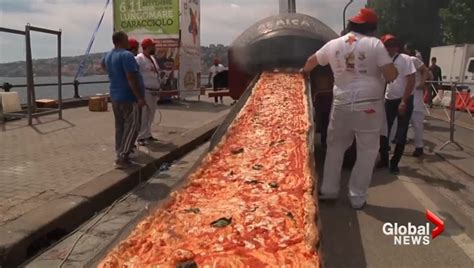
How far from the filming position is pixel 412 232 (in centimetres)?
481

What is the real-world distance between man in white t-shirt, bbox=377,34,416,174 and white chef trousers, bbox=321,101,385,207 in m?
1.68

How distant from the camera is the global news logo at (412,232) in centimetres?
459

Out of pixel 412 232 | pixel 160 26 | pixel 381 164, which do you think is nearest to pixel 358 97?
pixel 412 232

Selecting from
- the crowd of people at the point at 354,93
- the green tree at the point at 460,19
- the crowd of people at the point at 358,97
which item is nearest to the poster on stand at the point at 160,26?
the crowd of people at the point at 354,93

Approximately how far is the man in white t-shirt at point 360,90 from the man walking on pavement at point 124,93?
9.20 ft

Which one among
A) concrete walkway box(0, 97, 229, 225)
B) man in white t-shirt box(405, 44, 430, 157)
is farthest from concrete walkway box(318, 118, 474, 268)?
concrete walkway box(0, 97, 229, 225)

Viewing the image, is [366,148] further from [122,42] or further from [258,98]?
[122,42]

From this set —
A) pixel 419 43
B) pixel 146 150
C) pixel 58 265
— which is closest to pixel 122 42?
pixel 146 150

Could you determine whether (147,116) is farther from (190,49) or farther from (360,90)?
(190,49)

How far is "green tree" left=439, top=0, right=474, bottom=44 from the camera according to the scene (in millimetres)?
31453

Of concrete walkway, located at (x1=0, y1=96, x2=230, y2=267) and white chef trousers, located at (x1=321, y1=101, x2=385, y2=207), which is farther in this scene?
white chef trousers, located at (x1=321, y1=101, x2=385, y2=207)

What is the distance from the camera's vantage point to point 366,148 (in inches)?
216

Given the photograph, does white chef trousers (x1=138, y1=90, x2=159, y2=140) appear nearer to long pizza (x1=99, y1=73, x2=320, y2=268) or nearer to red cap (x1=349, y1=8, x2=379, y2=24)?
long pizza (x1=99, y1=73, x2=320, y2=268)

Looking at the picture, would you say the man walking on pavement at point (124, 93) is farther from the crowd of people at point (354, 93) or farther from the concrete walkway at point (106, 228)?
the concrete walkway at point (106, 228)
